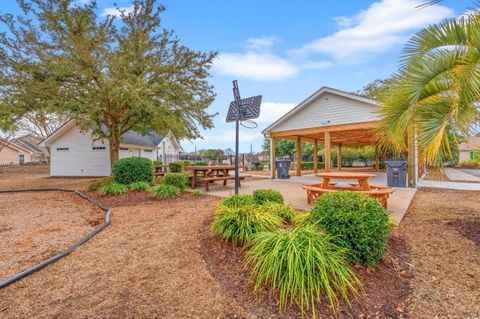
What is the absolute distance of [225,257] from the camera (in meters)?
3.04

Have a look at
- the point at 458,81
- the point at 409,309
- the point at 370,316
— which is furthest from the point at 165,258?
the point at 458,81

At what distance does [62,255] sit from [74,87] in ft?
27.9

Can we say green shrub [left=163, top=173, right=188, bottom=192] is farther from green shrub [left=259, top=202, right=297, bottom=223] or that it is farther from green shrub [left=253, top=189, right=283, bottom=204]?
green shrub [left=259, top=202, right=297, bottom=223]

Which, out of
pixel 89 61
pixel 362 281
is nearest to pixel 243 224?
pixel 362 281

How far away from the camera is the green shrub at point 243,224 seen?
322 centimetres

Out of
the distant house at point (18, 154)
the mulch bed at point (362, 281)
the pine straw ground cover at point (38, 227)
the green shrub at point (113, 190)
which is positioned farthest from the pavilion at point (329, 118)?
the distant house at point (18, 154)

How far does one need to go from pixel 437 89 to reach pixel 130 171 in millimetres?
8566

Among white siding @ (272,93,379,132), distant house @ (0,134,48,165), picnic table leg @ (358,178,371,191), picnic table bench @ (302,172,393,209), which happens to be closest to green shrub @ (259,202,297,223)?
picnic table bench @ (302,172,393,209)

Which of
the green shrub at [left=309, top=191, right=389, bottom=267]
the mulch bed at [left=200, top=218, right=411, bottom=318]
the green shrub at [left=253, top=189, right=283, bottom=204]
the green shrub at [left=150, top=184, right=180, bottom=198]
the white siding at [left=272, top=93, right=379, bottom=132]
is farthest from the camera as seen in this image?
the white siding at [left=272, top=93, right=379, bottom=132]

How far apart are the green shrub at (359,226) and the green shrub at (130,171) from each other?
7418 millimetres

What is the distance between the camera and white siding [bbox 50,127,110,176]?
1612 cm

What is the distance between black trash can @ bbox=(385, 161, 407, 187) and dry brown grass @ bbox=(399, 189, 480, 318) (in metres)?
3.84

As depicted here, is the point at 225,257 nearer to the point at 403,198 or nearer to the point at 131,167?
the point at 403,198

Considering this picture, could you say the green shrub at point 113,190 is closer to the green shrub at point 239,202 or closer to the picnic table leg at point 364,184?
the green shrub at point 239,202
